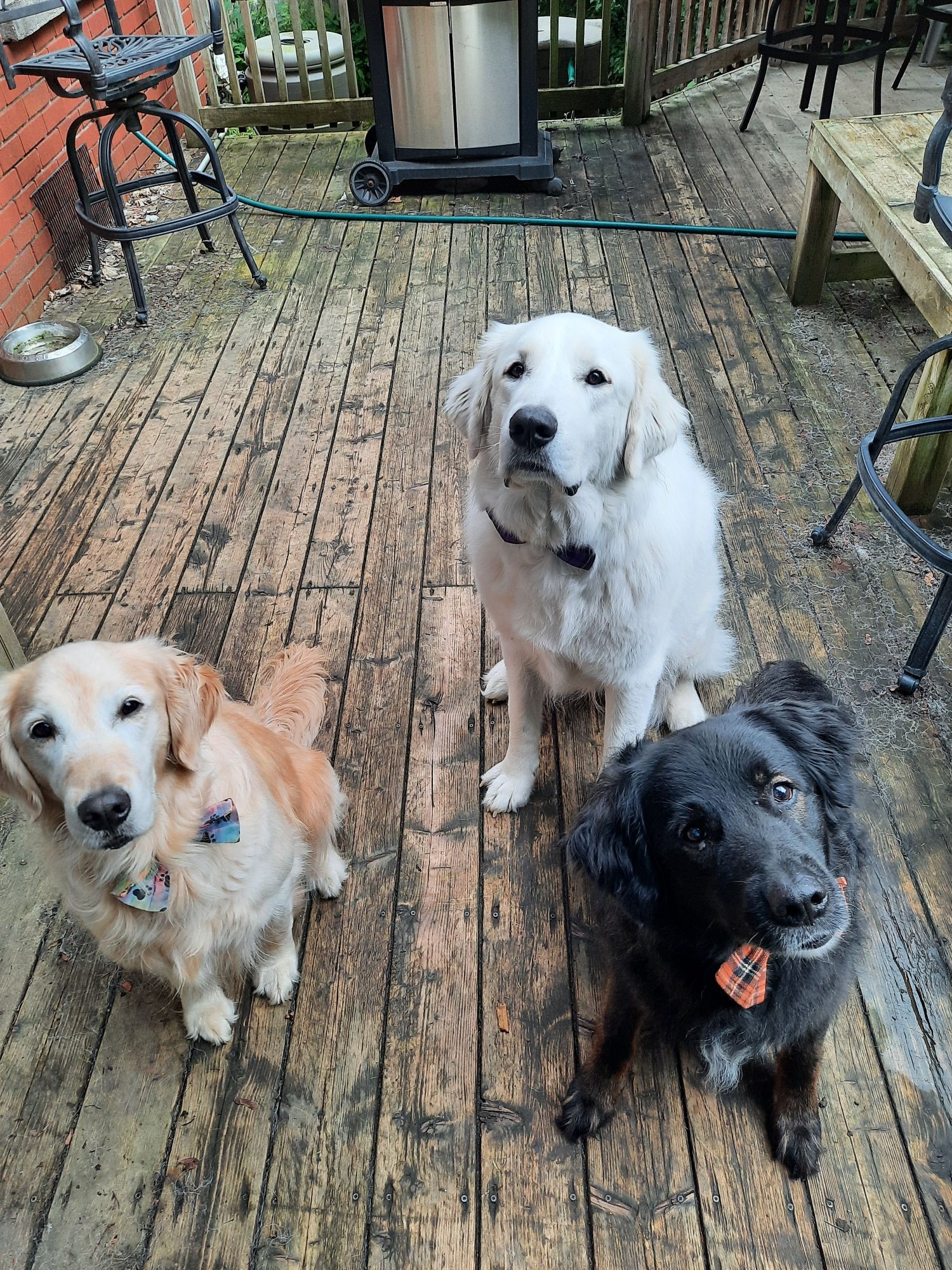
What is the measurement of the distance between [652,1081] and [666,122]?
19.5ft

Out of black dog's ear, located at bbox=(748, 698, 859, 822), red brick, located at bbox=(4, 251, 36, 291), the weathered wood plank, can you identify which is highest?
black dog's ear, located at bbox=(748, 698, 859, 822)

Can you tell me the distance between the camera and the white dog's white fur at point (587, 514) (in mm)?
1626

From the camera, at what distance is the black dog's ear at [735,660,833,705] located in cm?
153

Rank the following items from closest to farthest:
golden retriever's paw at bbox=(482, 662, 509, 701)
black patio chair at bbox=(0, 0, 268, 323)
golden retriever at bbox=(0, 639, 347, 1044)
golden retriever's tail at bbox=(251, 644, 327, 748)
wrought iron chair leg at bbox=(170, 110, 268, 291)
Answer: golden retriever at bbox=(0, 639, 347, 1044) → golden retriever's tail at bbox=(251, 644, 327, 748) → golden retriever's paw at bbox=(482, 662, 509, 701) → black patio chair at bbox=(0, 0, 268, 323) → wrought iron chair leg at bbox=(170, 110, 268, 291)

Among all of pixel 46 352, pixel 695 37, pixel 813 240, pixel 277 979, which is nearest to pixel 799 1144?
pixel 277 979

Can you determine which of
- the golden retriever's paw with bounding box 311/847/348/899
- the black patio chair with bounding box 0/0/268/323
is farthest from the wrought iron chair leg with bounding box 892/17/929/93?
the golden retriever's paw with bounding box 311/847/348/899

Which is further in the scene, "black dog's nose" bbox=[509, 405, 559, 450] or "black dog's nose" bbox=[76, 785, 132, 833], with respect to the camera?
"black dog's nose" bbox=[509, 405, 559, 450]

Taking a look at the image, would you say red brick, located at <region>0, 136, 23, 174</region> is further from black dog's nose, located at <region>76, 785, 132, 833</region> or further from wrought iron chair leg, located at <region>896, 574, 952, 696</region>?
wrought iron chair leg, located at <region>896, 574, 952, 696</region>

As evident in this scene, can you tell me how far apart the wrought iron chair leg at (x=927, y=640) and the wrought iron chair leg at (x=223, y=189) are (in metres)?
3.49

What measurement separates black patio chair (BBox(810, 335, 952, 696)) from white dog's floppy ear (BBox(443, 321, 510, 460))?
113 centimetres

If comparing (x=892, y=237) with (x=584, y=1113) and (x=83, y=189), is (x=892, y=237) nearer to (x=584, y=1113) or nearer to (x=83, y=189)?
(x=584, y=1113)

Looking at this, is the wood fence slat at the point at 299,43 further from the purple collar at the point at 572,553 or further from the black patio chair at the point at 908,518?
the purple collar at the point at 572,553

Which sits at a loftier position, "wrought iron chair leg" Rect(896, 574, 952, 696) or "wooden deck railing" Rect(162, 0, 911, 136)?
"wooden deck railing" Rect(162, 0, 911, 136)

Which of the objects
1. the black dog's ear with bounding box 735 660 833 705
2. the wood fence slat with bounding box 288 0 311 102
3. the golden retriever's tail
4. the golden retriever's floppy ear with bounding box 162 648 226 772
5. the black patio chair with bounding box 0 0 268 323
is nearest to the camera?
the golden retriever's floppy ear with bounding box 162 648 226 772
